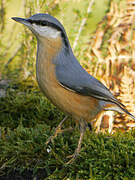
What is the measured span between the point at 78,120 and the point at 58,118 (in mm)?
→ 876

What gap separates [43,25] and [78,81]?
52cm

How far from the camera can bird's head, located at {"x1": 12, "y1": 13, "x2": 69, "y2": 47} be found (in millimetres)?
2171

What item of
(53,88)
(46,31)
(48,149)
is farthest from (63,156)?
(46,31)

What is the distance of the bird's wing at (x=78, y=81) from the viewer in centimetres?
226

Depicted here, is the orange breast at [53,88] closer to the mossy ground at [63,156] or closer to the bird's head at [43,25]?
the bird's head at [43,25]

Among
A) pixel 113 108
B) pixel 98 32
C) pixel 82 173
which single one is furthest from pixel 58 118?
Answer: pixel 98 32

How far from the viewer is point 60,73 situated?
7.40 feet

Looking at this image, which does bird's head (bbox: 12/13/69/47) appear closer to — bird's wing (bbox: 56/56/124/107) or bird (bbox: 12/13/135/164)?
bird (bbox: 12/13/135/164)

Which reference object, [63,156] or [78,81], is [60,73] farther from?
[63,156]

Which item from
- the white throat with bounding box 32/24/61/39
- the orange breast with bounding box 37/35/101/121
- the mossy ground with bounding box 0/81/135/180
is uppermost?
the white throat with bounding box 32/24/61/39

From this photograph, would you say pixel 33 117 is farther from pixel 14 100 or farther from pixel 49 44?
pixel 49 44

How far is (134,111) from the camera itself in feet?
10.9


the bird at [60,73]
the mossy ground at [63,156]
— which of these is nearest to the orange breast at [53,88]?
the bird at [60,73]

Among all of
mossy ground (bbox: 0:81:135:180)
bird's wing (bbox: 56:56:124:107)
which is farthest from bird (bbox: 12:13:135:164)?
mossy ground (bbox: 0:81:135:180)
